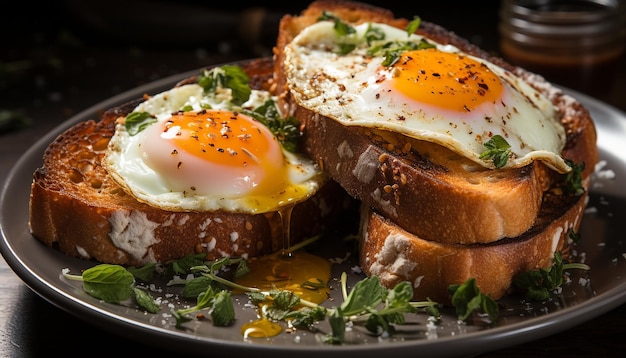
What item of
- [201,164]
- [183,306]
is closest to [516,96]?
[201,164]

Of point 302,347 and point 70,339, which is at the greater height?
point 302,347

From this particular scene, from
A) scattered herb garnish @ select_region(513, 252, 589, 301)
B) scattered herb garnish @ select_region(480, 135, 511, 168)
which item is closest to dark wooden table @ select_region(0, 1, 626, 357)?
scattered herb garnish @ select_region(480, 135, 511, 168)

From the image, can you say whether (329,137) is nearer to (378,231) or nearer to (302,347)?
(378,231)

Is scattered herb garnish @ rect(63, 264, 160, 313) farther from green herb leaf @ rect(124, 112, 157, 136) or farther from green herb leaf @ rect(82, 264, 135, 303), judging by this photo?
green herb leaf @ rect(124, 112, 157, 136)

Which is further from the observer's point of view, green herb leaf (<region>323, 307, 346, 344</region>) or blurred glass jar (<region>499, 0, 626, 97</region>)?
blurred glass jar (<region>499, 0, 626, 97</region>)

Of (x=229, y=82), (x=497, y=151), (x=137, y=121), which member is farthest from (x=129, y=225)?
(x=497, y=151)

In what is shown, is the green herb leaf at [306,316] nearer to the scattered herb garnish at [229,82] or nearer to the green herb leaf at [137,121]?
the green herb leaf at [137,121]
